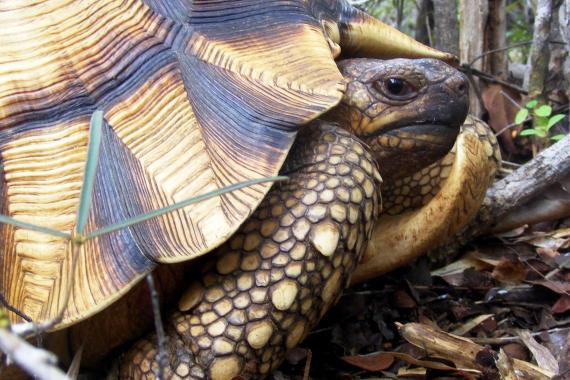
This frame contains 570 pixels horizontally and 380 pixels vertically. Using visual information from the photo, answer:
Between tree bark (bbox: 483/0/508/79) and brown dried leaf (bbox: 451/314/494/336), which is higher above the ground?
tree bark (bbox: 483/0/508/79)

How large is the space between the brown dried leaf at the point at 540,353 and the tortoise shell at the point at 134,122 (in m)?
0.93

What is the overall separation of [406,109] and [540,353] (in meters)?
0.81

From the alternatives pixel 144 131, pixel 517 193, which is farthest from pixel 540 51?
pixel 144 131

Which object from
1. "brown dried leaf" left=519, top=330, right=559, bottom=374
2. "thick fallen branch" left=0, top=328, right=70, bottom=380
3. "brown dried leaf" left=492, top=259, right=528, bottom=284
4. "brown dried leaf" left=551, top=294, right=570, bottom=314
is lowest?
"brown dried leaf" left=492, top=259, right=528, bottom=284

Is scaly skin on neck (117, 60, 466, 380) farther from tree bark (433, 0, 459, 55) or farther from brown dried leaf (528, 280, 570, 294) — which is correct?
tree bark (433, 0, 459, 55)

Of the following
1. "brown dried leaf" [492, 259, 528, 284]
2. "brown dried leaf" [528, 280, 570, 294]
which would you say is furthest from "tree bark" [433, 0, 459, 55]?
"brown dried leaf" [528, 280, 570, 294]

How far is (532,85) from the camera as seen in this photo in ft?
10.5

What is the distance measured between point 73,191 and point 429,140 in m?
1.06

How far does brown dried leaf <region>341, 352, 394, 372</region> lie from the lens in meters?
1.99

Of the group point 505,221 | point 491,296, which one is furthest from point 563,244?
point 491,296

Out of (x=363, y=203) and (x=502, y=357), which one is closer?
(x=502, y=357)

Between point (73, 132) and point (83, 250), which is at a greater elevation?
point (73, 132)

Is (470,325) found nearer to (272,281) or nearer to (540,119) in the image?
(272,281)

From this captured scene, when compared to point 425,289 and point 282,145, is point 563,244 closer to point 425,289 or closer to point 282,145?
point 425,289
